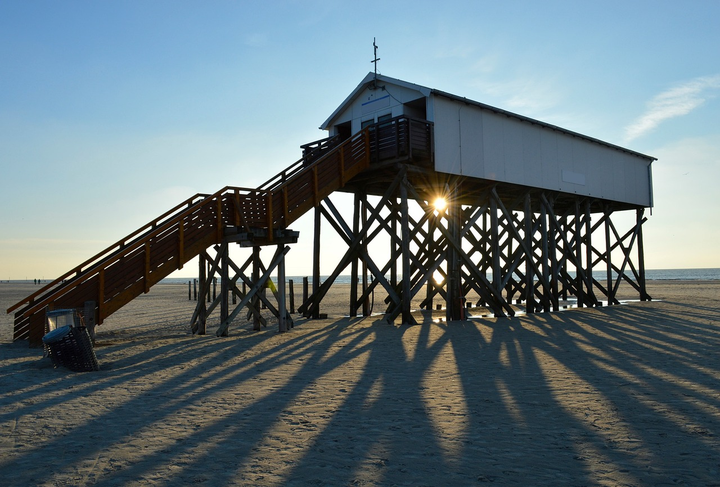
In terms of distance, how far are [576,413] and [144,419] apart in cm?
497

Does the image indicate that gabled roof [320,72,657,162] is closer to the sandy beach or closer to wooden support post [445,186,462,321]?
wooden support post [445,186,462,321]

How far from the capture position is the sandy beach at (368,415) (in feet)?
16.0

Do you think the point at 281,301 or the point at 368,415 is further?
the point at 281,301

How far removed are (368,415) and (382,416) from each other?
17 cm

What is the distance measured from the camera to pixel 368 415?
22.2ft

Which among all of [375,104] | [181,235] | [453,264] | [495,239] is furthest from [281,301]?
[495,239]

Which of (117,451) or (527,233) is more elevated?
(527,233)

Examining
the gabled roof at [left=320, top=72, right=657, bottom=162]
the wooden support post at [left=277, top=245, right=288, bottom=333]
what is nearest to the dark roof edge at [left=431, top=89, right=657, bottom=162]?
the gabled roof at [left=320, top=72, right=657, bottom=162]

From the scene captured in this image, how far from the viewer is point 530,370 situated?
956cm

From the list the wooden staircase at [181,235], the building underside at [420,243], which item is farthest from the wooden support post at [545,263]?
the wooden staircase at [181,235]

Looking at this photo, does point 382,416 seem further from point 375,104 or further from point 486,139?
point 486,139

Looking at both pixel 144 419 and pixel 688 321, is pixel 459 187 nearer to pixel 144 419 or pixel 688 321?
pixel 688 321

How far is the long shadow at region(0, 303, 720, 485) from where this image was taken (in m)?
4.89

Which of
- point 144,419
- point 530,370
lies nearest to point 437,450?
point 144,419
